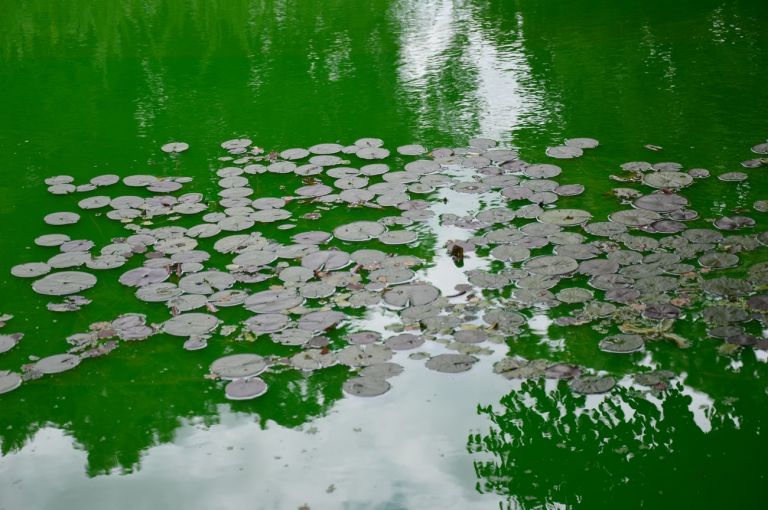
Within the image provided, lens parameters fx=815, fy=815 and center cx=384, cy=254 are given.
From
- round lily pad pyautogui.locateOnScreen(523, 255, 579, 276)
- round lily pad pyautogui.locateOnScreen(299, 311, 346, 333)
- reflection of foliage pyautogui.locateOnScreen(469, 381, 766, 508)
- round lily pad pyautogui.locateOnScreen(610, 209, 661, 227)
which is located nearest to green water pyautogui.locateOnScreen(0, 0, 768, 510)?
reflection of foliage pyautogui.locateOnScreen(469, 381, 766, 508)

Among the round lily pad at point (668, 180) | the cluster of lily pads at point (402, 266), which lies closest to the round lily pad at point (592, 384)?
the cluster of lily pads at point (402, 266)

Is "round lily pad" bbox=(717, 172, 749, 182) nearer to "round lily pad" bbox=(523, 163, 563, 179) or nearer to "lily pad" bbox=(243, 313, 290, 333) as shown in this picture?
"round lily pad" bbox=(523, 163, 563, 179)

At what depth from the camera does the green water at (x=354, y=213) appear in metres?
2.22

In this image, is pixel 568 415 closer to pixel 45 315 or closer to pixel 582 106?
pixel 45 315

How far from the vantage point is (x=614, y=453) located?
2266 mm

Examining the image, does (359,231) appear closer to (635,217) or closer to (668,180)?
(635,217)

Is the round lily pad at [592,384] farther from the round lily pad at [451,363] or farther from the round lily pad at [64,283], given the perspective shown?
the round lily pad at [64,283]

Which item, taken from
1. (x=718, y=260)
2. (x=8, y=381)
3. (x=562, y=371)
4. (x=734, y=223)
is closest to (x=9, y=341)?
(x=8, y=381)

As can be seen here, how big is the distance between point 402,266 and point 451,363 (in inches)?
25.6

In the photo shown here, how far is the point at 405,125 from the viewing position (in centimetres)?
477

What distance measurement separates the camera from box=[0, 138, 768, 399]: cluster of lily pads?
271 cm

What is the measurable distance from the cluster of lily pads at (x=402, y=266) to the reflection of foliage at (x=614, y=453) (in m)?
0.12

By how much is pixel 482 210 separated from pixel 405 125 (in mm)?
1288

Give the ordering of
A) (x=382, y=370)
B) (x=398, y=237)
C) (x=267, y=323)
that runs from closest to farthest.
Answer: (x=382, y=370), (x=267, y=323), (x=398, y=237)
